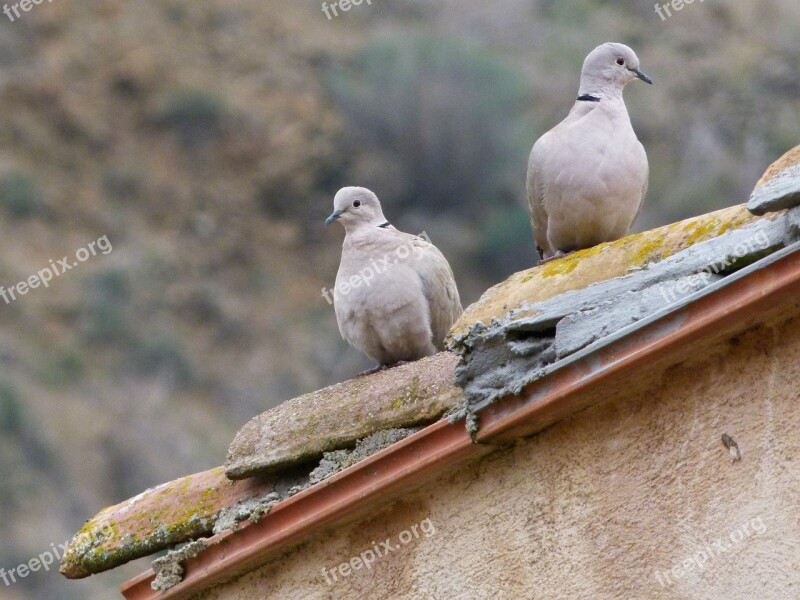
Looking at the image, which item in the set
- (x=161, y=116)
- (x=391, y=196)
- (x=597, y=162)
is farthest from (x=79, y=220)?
(x=597, y=162)

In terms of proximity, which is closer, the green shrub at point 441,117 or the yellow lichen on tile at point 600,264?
the yellow lichen on tile at point 600,264

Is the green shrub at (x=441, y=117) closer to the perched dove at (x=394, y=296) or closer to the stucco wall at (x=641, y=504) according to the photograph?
the perched dove at (x=394, y=296)

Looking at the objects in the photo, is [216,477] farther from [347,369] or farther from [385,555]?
[347,369]

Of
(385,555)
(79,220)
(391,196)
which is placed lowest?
(385,555)

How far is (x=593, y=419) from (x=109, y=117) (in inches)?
1121

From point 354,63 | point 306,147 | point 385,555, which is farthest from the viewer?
point 354,63

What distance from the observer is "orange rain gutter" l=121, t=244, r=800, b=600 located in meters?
3.27

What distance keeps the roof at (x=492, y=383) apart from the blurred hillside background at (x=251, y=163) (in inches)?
730

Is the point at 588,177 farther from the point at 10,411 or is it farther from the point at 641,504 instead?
the point at 10,411

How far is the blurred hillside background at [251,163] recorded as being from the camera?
25.3 metres

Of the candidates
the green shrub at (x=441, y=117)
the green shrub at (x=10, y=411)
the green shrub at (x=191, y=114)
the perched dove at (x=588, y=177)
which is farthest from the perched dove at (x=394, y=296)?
the green shrub at (x=191, y=114)

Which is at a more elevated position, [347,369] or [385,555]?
[347,369]

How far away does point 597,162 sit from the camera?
5148 millimetres

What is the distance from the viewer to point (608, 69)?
5.55m
